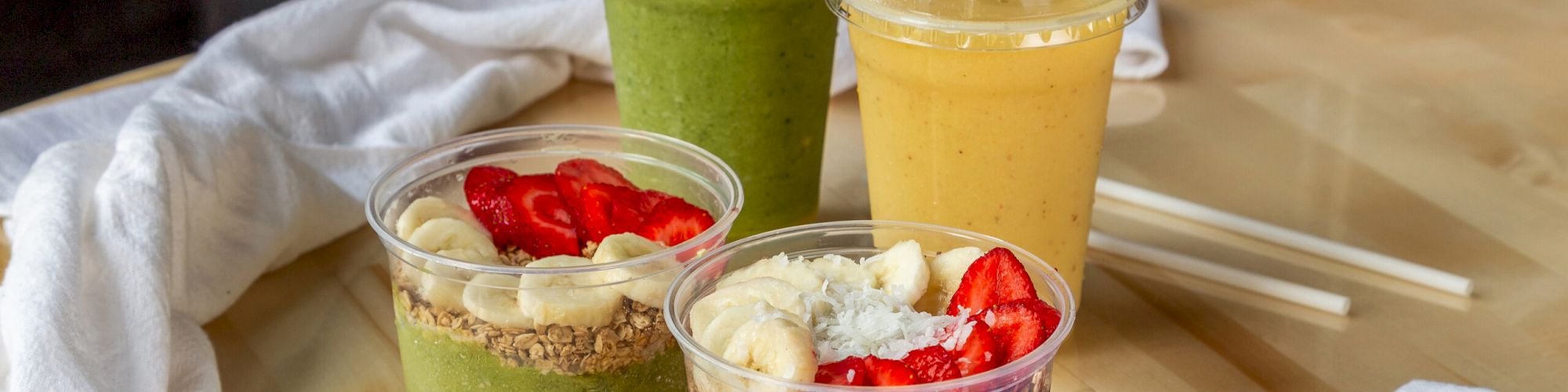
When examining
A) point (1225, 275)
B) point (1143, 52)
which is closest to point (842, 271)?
point (1225, 275)

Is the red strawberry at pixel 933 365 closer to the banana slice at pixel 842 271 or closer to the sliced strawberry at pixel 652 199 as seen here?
the banana slice at pixel 842 271

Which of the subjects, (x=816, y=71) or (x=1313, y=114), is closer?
(x=816, y=71)

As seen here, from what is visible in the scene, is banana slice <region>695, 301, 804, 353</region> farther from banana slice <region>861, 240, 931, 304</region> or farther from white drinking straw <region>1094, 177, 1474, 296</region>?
white drinking straw <region>1094, 177, 1474, 296</region>

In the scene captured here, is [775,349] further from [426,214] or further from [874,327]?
[426,214]

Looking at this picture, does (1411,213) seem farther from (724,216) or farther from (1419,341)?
(724,216)

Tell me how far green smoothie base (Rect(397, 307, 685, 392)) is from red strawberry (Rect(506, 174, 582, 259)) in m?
0.08

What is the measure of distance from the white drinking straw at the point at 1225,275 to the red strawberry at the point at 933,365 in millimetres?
408

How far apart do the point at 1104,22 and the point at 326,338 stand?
55 cm

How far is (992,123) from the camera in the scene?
0.81 meters

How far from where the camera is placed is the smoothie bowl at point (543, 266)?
736 millimetres

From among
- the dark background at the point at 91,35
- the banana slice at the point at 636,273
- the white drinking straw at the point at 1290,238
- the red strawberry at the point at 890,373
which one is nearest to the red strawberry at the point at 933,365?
the red strawberry at the point at 890,373

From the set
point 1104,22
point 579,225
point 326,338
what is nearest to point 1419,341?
point 1104,22

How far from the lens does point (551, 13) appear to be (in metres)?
1.30

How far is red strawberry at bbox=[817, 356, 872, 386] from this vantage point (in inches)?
24.5
